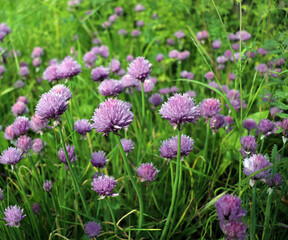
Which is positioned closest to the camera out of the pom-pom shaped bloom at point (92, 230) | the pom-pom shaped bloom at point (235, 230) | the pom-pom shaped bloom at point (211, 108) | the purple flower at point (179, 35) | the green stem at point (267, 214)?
the pom-pom shaped bloom at point (235, 230)

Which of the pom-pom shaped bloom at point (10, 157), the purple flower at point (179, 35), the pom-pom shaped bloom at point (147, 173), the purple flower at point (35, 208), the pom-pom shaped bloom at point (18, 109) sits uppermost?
the pom-pom shaped bloom at point (10, 157)

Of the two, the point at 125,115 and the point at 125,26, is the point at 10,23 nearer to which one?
the point at 125,26

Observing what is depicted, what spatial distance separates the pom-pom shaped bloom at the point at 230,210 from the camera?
2.56 feet

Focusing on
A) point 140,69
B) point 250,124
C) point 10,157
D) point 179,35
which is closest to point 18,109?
point 10,157

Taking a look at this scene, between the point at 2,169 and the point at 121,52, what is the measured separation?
1.34 m

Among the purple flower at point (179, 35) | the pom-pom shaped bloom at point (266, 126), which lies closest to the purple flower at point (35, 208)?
the pom-pom shaped bloom at point (266, 126)

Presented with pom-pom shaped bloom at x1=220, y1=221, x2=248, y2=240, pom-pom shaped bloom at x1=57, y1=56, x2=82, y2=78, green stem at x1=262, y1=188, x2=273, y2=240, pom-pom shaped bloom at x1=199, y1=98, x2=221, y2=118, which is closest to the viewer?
pom-pom shaped bloom at x1=220, y1=221, x2=248, y2=240

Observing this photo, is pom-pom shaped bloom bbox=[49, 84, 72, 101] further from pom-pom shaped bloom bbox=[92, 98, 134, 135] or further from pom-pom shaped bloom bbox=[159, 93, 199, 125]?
pom-pom shaped bloom bbox=[159, 93, 199, 125]

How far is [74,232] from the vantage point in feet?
3.71

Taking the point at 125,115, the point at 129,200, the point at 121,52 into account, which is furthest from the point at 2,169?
the point at 121,52

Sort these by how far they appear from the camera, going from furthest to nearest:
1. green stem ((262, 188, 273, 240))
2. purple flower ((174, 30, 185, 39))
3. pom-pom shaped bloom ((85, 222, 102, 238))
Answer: purple flower ((174, 30, 185, 39))
pom-pom shaped bloom ((85, 222, 102, 238))
green stem ((262, 188, 273, 240))

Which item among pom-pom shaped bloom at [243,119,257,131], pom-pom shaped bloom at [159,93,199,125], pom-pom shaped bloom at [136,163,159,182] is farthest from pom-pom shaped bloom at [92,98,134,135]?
pom-pom shaped bloom at [243,119,257,131]

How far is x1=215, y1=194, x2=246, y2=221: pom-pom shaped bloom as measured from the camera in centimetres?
78

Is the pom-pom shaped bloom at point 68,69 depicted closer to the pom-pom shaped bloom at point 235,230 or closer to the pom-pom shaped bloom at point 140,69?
the pom-pom shaped bloom at point 140,69
